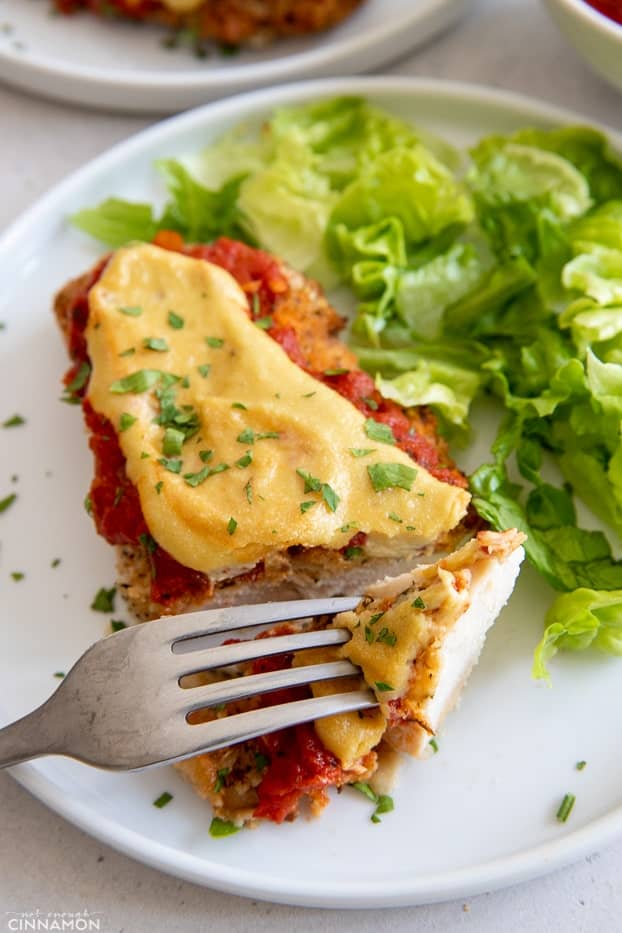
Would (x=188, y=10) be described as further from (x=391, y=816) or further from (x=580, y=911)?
(x=580, y=911)

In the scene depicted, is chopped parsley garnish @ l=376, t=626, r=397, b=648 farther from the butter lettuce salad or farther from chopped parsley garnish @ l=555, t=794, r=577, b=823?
chopped parsley garnish @ l=555, t=794, r=577, b=823

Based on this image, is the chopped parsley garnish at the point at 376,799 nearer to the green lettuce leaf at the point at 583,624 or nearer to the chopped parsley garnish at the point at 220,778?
the chopped parsley garnish at the point at 220,778

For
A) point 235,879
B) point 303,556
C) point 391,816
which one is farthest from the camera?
point 303,556

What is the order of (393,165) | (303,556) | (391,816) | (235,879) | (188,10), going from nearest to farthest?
(235,879), (391,816), (303,556), (393,165), (188,10)

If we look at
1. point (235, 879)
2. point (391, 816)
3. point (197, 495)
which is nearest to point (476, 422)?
point (197, 495)

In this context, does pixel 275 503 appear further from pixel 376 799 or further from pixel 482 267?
pixel 482 267

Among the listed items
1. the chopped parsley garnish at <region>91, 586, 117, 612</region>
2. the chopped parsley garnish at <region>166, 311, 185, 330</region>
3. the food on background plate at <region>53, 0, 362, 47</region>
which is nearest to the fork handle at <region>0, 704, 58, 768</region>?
the chopped parsley garnish at <region>91, 586, 117, 612</region>

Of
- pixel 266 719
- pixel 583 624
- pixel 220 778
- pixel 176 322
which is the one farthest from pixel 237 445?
pixel 583 624
